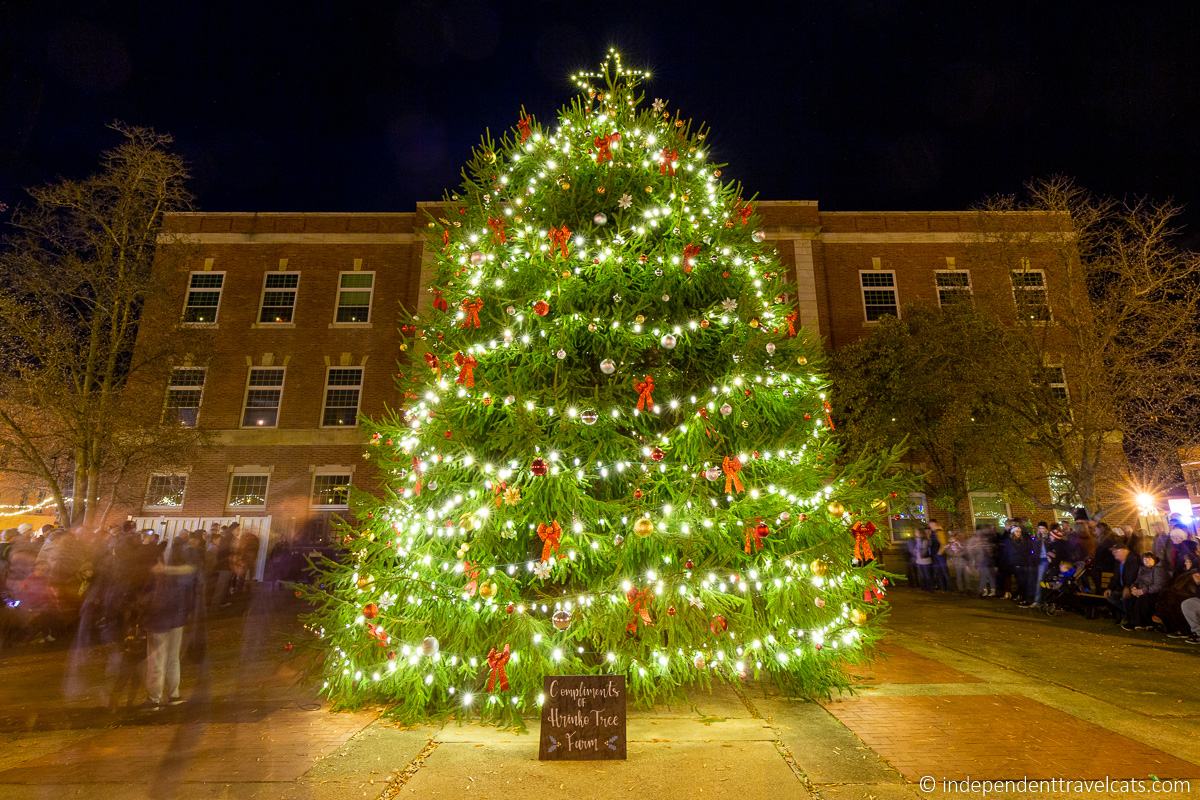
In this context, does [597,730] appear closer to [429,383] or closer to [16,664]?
[429,383]

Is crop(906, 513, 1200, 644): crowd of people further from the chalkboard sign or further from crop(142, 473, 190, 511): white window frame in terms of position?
crop(142, 473, 190, 511): white window frame

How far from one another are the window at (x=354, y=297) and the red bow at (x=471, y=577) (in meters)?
19.3

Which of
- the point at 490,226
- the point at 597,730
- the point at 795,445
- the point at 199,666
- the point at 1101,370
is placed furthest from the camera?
the point at 1101,370

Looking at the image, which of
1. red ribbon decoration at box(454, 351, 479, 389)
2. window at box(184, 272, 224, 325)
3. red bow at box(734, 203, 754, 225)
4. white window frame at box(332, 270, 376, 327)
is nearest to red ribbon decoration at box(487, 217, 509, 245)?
red ribbon decoration at box(454, 351, 479, 389)

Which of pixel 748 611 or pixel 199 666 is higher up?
pixel 748 611

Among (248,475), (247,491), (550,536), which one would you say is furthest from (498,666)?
(248,475)

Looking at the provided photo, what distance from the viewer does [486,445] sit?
581 centimetres

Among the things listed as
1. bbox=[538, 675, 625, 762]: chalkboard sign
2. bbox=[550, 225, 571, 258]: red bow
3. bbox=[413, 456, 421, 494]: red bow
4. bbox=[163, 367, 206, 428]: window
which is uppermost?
bbox=[163, 367, 206, 428]: window

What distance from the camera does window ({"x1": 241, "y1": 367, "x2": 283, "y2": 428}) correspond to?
71.4 ft

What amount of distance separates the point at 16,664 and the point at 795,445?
10340 mm

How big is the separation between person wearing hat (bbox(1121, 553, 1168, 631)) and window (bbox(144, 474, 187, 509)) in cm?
2498

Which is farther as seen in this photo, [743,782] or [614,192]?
[614,192]

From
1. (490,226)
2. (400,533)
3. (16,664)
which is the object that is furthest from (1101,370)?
(16,664)

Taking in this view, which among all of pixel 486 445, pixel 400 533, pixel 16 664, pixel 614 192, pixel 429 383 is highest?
pixel 614 192
